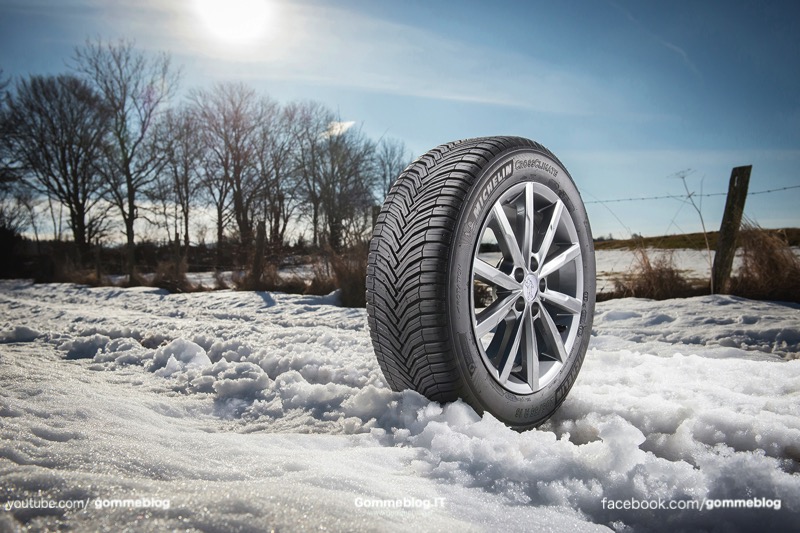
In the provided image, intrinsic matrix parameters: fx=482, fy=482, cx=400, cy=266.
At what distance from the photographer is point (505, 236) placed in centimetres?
226

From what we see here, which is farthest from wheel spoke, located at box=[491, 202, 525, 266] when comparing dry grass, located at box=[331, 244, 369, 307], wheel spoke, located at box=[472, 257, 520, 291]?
dry grass, located at box=[331, 244, 369, 307]

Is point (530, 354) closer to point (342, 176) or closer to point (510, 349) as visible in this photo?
point (510, 349)

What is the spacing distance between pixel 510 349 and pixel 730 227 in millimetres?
7067

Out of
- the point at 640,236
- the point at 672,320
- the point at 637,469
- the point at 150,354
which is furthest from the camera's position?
the point at 640,236

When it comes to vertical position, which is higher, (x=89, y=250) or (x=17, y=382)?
(x=89, y=250)

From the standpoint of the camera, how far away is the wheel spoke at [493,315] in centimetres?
206

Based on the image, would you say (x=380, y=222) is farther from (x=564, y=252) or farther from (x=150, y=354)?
(x=150, y=354)

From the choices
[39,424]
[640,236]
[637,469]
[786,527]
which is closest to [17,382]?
[39,424]

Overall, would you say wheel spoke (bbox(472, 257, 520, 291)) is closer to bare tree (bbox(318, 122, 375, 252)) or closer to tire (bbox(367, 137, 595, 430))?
tire (bbox(367, 137, 595, 430))

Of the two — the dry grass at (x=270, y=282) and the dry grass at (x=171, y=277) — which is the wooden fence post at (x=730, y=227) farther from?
the dry grass at (x=171, y=277)

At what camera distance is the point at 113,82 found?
87.9ft

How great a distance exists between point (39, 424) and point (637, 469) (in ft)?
6.35

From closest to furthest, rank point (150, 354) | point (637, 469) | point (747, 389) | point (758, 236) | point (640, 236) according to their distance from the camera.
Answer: point (637, 469) → point (747, 389) → point (150, 354) → point (758, 236) → point (640, 236)

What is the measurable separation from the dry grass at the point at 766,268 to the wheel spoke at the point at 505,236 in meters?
6.04
